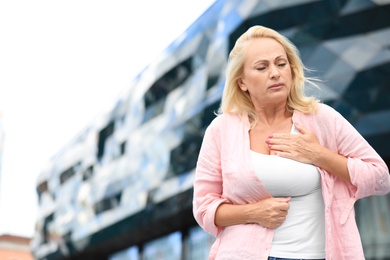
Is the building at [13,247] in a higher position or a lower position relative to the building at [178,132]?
higher

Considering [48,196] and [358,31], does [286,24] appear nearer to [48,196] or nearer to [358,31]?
[358,31]

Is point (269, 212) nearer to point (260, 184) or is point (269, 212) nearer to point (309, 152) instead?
point (260, 184)

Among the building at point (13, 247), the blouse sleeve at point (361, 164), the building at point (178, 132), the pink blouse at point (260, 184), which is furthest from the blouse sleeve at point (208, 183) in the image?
the building at point (13, 247)

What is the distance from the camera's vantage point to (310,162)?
2.71m

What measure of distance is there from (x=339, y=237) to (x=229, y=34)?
27064 millimetres

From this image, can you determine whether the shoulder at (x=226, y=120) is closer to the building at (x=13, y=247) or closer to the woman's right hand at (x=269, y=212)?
the woman's right hand at (x=269, y=212)

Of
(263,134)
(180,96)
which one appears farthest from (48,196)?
(263,134)

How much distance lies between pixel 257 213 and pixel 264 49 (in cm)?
69

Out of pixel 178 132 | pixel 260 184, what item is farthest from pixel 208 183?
pixel 178 132

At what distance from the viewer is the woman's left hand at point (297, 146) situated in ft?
8.90

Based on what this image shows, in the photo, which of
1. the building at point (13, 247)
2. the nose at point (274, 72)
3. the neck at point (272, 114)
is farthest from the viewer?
the building at point (13, 247)

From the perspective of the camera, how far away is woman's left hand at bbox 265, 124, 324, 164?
8.90 ft

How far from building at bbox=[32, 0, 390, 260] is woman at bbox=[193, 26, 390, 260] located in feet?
73.9

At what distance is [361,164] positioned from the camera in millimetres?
2686
